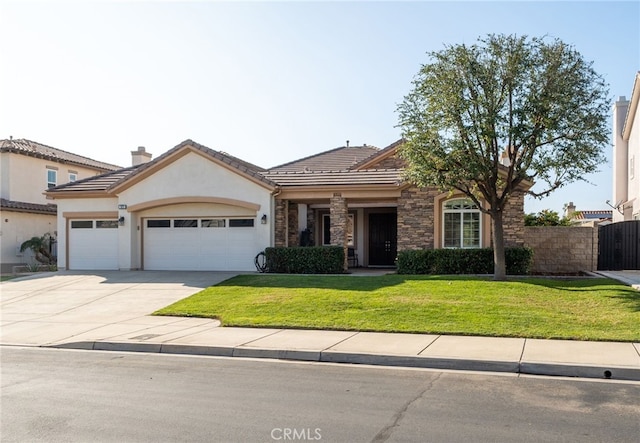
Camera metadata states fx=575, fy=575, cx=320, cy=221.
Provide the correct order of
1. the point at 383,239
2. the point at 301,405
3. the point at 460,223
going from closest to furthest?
the point at 301,405
the point at 460,223
the point at 383,239

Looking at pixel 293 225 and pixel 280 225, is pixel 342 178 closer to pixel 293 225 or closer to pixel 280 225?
pixel 280 225

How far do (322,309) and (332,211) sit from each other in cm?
854

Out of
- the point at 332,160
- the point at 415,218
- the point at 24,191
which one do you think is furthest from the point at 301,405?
the point at 24,191

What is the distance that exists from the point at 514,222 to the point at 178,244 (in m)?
13.0

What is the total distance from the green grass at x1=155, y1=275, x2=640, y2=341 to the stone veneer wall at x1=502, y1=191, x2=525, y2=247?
138 inches

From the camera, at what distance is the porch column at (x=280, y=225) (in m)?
22.1

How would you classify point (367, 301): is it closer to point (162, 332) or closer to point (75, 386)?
point (162, 332)

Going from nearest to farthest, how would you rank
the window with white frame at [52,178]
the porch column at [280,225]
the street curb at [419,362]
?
the street curb at [419,362] < the porch column at [280,225] < the window with white frame at [52,178]

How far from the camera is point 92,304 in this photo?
16281mm

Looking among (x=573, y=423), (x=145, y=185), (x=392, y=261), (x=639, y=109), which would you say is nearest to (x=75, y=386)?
(x=573, y=423)

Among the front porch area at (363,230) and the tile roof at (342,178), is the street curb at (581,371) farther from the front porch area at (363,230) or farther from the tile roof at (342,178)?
the front porch area at (363,230)

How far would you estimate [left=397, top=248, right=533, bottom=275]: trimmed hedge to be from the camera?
19172mm

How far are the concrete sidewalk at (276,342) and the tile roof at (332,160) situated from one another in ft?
39.1

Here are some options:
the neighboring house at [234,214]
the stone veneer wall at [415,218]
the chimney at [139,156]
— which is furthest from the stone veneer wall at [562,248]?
the chimney at [139,156]
